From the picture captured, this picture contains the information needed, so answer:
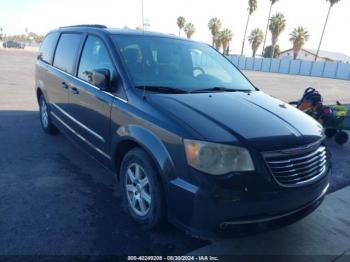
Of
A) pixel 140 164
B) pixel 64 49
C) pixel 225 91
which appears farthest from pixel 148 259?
pixel 64 49

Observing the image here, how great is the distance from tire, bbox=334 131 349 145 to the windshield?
133 inches

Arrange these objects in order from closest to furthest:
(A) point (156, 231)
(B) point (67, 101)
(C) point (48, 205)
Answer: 1. (A) point (156, 231)
2. (C) point (48, 205)
3. (B) point (67, 101)

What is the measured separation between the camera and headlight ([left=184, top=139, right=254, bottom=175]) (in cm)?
234

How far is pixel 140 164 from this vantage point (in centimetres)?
287

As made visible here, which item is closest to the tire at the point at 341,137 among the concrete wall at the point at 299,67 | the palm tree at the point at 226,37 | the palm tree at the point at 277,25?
the concrete wall at the point at 299,67

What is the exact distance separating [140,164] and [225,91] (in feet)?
4.25

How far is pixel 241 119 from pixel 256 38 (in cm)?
7015

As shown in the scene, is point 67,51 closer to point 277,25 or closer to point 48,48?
point 48,48

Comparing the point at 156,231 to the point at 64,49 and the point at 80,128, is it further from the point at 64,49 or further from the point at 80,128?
the point at 64,49

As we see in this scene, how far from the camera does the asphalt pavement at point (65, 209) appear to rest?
2760 mm

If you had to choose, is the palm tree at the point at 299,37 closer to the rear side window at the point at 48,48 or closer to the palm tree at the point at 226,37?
the palm tree at the point at 226,37

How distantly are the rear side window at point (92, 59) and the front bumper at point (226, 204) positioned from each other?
5.43 feet

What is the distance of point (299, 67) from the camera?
46062 mm

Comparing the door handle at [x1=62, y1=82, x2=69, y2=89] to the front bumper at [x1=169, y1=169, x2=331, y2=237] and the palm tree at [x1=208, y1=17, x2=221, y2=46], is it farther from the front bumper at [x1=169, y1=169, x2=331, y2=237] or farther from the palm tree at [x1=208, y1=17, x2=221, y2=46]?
the palm tree at [x1=208, y1=17, x2=221, y2=46]
